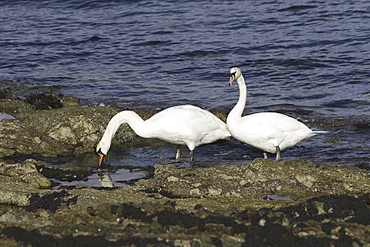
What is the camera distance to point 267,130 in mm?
9812

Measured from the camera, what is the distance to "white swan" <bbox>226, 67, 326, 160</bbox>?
9828mm

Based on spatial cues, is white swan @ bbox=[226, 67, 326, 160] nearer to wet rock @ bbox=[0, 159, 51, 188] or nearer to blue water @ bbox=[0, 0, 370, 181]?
blue water @ bbox=[0, 0, 370, 181]

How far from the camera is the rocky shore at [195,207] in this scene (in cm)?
541

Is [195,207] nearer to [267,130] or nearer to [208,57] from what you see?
[267,130]

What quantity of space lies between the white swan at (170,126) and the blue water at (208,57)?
5.50 ft

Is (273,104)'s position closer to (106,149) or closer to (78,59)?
(106,149)

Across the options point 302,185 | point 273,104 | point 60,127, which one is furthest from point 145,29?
point 302,185

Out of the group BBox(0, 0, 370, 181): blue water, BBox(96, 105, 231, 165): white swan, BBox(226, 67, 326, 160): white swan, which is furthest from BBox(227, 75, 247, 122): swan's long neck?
BBox(0, 0, 370, 181): blue water

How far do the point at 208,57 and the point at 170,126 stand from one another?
8.51m

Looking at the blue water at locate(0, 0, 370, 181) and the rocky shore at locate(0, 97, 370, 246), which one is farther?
the blue water at locate(0, 0, 370, 181)

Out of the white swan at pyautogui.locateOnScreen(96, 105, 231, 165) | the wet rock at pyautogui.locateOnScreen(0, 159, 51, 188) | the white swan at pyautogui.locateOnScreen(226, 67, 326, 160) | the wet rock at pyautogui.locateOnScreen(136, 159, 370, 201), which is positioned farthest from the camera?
the white swan at pyautogui.locateOnScreen(96, 105, 231, 165)

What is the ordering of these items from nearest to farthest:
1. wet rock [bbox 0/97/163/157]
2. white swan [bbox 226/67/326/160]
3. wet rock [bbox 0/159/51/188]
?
wet rock [bbox 0/159/51/188] → white swan [bbox 226/67/326/160] → wet rock [bbox 0/97/163/157]

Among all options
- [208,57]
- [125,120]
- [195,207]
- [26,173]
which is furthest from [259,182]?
[208,57]

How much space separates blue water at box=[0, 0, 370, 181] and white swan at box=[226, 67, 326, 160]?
0.70m
